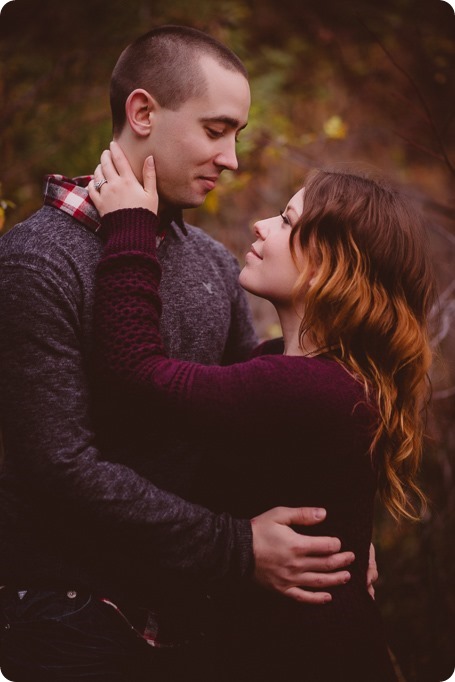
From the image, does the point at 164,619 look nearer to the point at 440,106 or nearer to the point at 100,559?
the point at 100,559

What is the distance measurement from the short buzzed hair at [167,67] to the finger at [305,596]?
1.60 m

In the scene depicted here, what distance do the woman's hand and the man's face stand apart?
0.08 metres

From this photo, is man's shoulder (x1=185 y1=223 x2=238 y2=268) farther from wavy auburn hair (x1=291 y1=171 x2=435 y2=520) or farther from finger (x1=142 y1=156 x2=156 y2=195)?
wavy auburn hair (x1=291 y1=171 x2=435 y2=520)

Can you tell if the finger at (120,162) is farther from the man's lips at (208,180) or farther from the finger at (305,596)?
the finger at (305,596)

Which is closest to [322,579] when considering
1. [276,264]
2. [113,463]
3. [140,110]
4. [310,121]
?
[113,463]

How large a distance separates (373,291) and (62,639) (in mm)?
1423

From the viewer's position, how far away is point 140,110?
2244 mm

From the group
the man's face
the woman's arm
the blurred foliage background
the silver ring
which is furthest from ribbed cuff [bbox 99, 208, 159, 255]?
the blurred foliage background

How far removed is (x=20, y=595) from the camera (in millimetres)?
2016

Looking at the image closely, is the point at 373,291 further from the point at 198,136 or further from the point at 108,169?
the point at 108,169

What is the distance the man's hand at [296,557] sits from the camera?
6.18ft

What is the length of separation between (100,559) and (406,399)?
1.11 m

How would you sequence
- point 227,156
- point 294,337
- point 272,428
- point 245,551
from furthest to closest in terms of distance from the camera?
point 227,156 < point 294,337 < point 245,551 < point 272,428

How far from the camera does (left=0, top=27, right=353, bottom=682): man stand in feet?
6.12
